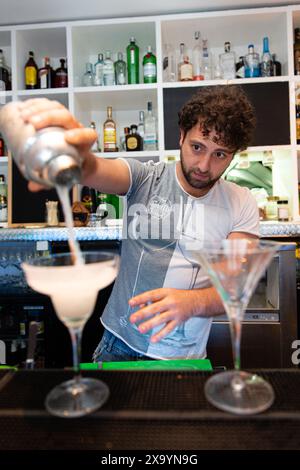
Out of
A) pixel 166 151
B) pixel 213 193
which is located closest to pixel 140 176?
pixel 213 193

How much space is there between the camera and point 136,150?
2656 millimetres

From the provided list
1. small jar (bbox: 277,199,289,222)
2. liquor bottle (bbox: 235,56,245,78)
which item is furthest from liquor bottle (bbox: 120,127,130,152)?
small jar (bbox: 277,199,289,222)

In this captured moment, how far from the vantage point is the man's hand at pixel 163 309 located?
2.20ft

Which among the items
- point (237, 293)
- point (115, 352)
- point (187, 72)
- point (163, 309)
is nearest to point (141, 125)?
point (187, 72)

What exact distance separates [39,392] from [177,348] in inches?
25.2

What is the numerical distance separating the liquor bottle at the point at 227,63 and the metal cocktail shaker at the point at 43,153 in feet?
7.73

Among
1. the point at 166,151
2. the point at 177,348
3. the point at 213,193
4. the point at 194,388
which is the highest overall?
the point at 166,151

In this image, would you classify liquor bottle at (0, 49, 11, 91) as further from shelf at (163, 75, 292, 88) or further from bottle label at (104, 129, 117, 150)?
shelf at (163, 75, 292, 88)

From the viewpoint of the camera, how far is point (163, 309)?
2.35 feet

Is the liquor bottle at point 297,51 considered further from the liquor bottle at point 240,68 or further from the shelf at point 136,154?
the shelf at point 136,154

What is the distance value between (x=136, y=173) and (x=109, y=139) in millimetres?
1487

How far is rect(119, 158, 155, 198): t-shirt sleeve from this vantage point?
125cm

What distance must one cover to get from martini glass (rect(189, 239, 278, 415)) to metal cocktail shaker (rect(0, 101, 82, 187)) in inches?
9.1
